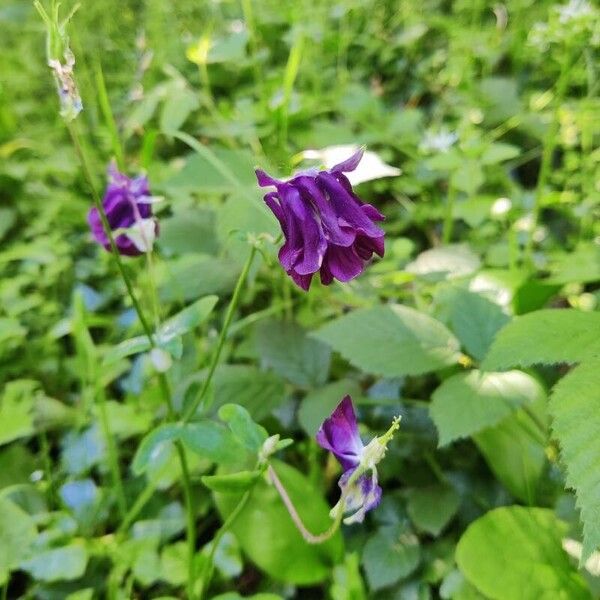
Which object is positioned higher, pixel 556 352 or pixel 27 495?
pixel 556 352

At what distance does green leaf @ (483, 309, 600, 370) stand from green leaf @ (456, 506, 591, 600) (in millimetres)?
232

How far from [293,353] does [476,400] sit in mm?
373

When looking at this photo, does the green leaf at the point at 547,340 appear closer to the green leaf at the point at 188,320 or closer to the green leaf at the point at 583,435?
the green leaf at the point at 583,435

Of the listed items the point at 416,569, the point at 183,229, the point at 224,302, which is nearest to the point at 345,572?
the point at 416,569

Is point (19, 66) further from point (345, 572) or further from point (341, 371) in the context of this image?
point (345, 572)

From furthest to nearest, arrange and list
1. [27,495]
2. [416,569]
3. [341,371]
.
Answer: [341,371] → [27,495] → [416,569]

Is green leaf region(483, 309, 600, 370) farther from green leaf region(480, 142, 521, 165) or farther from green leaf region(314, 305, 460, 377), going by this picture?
green leaf region(480, 142, 521, 165)

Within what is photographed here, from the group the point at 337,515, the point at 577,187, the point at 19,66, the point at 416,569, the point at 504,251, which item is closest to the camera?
the point at 337,515

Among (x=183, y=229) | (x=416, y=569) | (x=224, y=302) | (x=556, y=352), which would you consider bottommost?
(x=416, y=569)

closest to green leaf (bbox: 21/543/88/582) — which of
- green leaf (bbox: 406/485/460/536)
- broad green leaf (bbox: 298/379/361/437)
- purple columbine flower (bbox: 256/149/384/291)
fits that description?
broad green leaf (bbox: 298/379/361/437)

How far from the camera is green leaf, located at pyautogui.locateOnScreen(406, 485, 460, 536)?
3.11 ft

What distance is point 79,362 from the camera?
4.03 ft

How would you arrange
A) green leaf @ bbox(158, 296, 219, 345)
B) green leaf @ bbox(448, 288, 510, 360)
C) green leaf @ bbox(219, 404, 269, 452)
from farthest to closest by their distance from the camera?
green leaf @ bbox(448, 288, 510, 360), green leaf @ bbox(158, 296, 219, 345), green leaf @ bbox(219, 404, 269, 452)

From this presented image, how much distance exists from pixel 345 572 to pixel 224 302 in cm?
66
